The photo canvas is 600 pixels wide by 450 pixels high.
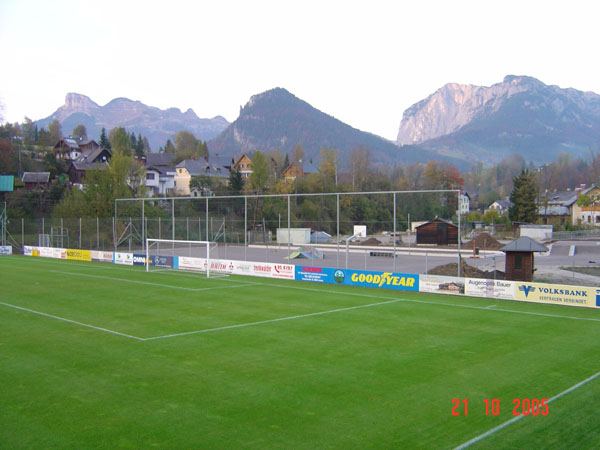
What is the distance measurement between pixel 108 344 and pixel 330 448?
905cm

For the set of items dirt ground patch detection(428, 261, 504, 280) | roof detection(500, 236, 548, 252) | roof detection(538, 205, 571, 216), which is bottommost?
dirt ground patch detection(428, 261, 504, 280)

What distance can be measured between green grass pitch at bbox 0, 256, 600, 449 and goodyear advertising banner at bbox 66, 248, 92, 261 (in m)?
21.1

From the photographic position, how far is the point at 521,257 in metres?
28.6

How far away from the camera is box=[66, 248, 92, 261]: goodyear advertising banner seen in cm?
4448

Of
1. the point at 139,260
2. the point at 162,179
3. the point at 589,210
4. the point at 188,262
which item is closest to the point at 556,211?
the point at 589,210

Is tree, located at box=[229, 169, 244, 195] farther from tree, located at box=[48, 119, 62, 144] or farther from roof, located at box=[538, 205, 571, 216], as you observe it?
tree, located at box=[48, 119, 62, 144]

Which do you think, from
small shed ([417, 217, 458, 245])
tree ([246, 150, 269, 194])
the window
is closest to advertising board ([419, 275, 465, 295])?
the window

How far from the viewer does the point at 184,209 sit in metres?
61.6

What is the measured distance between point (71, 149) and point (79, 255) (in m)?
73.2

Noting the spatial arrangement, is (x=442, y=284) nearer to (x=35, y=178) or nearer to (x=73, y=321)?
(x=73, y=321)

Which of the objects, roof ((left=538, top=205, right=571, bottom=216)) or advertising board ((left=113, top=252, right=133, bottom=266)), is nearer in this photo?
advertising board ((left=113, top=252, right=133, bottom=266))

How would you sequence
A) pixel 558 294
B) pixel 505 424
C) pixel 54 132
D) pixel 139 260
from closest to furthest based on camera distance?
pixel 505 424 < pixel 558 294 < pixel 139 260 < pixel 54 132

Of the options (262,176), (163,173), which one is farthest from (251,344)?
(163,173)

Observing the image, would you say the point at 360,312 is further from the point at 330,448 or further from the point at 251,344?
the point at 330,448
